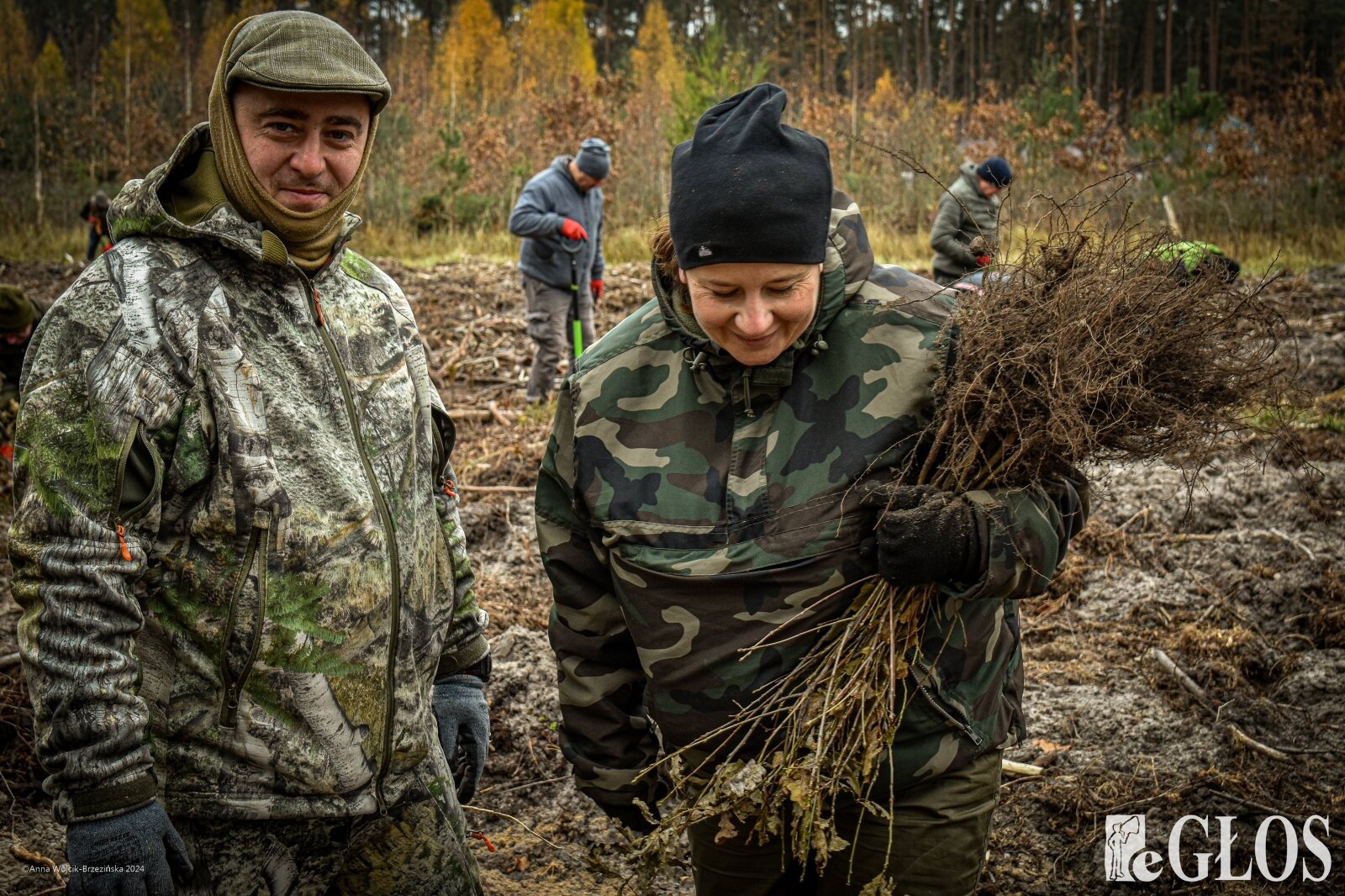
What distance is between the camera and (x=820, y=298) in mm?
1965

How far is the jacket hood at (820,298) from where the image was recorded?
76.7 inches

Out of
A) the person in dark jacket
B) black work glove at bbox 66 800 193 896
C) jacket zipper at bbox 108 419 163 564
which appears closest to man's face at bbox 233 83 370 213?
jacket zipper at bbox 108 419 163 564

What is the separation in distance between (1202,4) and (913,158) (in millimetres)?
36845

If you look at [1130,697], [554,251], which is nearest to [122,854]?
[1130,697]

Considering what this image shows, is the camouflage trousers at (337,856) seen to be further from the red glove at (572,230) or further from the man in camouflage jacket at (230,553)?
the red glove at (572,230)

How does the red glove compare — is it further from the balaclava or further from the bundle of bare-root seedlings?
the bundle of bare-root seedlings

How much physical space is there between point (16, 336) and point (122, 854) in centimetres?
622

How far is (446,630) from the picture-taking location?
228 centimetres

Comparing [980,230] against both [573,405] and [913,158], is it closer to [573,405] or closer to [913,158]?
[913,158]

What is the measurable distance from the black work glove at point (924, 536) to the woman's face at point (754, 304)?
1.12ft

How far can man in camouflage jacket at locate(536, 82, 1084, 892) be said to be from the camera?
1.90m

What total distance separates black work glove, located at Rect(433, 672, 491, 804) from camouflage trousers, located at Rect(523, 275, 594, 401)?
19.7 ft

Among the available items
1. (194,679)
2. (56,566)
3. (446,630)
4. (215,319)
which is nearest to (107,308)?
(215,319)

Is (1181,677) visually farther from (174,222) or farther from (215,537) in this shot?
(174,222)
